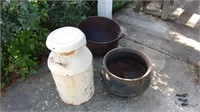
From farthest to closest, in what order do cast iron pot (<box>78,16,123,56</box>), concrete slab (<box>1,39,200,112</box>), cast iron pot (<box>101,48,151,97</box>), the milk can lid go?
cast iron pot (<box>78,16,123,56</box>), concrete slab (<box>1,39,200,112</box>), cast iron pot (<box>101,48,151,97</box>), the milk can lid

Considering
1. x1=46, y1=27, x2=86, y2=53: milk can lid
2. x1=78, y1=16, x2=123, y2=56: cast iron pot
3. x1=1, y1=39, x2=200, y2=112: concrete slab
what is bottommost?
x1=1, y1=39, x2=200, y2=112: concrete slab

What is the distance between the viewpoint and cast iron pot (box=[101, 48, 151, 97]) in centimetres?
263

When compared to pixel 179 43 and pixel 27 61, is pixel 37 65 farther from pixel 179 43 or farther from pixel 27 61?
pixel 179 43

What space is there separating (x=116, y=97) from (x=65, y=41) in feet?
3.34

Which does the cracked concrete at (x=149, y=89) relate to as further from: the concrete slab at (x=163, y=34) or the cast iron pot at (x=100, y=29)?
the cast iron pot at (x=100, y=29)

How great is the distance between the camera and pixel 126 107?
9.31 feet

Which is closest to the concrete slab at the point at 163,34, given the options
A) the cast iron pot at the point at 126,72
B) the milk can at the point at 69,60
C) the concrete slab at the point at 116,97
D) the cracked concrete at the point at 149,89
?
the cracked concrete at the point at 149,89

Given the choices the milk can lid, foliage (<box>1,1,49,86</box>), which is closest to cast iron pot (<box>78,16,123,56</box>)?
foliage (<box>1,1,49,86</box>)

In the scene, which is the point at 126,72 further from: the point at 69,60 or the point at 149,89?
the point at 69,60

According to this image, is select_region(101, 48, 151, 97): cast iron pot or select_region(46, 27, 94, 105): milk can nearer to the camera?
select_region(46, 27, 94, 105): milk can

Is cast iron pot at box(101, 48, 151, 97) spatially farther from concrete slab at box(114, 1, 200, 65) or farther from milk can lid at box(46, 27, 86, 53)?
concrete slab at box(114, 1, 200, 65)

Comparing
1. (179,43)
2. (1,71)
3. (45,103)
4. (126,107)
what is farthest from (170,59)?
(1,71)

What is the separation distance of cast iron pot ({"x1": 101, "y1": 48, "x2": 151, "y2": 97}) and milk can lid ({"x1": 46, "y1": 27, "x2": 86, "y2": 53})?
51 cm

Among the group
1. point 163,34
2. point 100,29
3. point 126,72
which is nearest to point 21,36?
point 100,29
